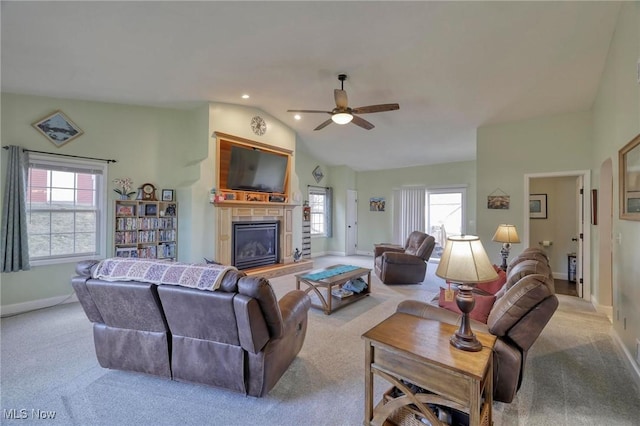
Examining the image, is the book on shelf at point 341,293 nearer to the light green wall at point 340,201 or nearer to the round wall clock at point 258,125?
the round wall clock at point 258,125

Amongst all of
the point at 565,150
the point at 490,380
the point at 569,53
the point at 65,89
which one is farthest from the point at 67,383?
the point at 565,150

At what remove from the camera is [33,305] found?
12.7ft

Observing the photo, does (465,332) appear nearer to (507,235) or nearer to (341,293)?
(341,293)

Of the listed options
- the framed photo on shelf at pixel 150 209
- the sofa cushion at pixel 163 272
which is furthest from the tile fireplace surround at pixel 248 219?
the sofa cushion at pixel 163 272

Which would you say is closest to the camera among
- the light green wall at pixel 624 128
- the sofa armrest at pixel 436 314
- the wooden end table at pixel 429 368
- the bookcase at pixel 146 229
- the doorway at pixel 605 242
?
the wooden end table at pixel 429 368

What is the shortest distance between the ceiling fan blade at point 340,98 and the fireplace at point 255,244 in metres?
2.93

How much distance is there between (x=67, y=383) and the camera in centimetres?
223

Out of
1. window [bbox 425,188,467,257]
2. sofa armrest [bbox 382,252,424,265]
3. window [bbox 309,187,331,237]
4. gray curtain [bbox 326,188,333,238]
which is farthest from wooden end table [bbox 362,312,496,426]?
gray curtain [bbox 326,188,333,238]

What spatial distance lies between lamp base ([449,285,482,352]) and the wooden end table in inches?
1.2

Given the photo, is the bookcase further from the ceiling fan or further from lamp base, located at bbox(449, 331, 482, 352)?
lamp base, located at bbox(449, 331, 482, 352)

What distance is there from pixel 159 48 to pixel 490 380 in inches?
164

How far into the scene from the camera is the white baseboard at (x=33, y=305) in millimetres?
3650

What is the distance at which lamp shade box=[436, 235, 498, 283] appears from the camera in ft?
5.28

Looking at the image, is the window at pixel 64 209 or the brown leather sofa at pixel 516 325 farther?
the window at pixel 64 209
